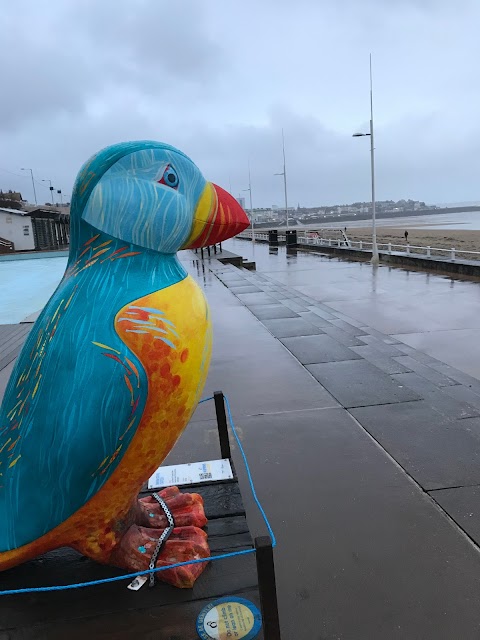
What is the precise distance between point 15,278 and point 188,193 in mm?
17152

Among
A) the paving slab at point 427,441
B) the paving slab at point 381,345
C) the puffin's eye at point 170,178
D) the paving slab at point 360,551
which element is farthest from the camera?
the paving slab at point 381,345

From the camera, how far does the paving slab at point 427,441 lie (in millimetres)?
3184

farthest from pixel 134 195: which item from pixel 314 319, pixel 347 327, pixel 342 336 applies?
pixel 314 319

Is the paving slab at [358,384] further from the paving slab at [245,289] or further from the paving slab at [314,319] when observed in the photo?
the paving slab at [245,289]

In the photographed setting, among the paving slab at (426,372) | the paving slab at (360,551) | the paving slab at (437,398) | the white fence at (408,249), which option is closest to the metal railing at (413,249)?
the white fence at (408,249)

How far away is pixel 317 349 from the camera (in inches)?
251

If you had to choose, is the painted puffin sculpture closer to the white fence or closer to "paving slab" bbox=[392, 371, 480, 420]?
"paving slab" bbox=[392, 371, 480, 420]

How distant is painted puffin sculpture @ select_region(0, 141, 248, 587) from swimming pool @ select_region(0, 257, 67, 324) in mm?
8289

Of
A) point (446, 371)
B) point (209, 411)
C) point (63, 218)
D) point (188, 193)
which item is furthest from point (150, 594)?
point (63, 218)

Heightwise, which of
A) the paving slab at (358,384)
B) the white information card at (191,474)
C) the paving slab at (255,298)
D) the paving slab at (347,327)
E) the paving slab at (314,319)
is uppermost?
the white information card at (191,474)

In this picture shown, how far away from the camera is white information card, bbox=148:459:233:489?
9.84 feet

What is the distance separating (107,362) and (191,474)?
1.50 meters

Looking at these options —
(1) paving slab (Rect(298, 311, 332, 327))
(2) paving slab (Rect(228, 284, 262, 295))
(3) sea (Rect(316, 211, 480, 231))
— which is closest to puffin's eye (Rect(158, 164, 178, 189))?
(1) paving slab (Rect(298, 311, 332, 327))

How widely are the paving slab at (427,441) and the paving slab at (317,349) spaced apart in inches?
63.2
